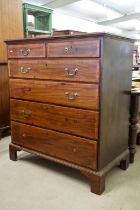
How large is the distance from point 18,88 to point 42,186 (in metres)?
0.82

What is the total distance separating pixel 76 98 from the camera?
156 centimetres

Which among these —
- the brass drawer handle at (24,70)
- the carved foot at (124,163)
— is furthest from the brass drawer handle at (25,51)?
the carved foot at (124,163)

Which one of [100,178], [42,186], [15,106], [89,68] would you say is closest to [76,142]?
[100,178]

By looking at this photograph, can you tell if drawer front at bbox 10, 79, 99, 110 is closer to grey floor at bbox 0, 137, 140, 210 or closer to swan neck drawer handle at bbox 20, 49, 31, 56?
swan neck drawer handle at bbox 20, 49, 31, 56

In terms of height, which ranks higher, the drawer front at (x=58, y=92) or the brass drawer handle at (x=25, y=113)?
the drawer front at (x=58, y=92)

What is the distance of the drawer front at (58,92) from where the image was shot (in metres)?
1.49

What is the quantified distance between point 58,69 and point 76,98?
0.83 feet

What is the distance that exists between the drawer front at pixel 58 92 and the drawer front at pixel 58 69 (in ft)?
0.15

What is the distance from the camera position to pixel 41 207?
1.43m

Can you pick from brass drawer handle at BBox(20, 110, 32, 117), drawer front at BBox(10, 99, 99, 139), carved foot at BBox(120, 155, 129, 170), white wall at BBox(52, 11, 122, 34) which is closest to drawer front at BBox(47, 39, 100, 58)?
drawer front at BBox(10, 99, 99, 139)

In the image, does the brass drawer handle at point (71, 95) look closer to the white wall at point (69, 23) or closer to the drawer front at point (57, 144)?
the drawer front at point (57, 144)

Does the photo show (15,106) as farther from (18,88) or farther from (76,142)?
(76,142)

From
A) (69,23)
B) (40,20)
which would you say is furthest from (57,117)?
(69,23)

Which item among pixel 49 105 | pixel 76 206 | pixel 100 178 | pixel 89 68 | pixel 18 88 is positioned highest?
pixel 89 68
